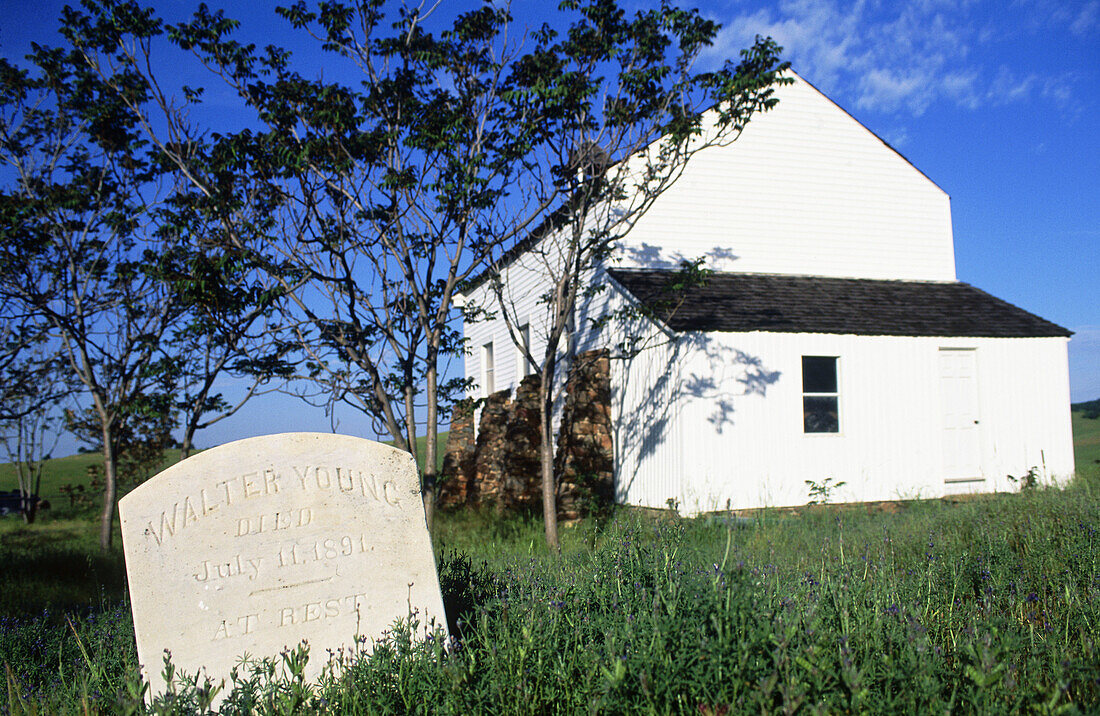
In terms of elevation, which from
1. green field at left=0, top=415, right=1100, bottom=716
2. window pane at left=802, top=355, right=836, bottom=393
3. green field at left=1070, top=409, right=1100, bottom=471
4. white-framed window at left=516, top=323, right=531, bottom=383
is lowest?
green field at left=1070, top=409, right=1100, bottom=471

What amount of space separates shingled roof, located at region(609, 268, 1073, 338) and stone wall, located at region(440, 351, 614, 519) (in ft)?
5.79

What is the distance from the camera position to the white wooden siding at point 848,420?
11867 millimetres

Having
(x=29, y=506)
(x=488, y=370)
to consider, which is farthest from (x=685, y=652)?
(x=29, y=506)

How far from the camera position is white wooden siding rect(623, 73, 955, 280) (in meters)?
14.5

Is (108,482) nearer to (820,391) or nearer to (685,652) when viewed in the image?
(685,652)

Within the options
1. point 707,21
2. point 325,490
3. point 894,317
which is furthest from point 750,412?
point 325,490

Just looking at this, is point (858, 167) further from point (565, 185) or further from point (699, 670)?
point (699, 670)

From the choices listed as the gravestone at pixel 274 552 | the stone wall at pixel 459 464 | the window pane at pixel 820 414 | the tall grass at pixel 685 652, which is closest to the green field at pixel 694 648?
the tall grass at pixel 685 652

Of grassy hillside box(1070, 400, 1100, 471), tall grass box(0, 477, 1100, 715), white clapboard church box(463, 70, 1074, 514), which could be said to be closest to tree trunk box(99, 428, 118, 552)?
tall grass box(0, 477, 1100, 715)

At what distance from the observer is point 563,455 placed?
1296 cm

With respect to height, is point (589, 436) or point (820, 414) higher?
point (820, 414)

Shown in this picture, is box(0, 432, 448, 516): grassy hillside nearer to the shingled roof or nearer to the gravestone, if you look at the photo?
the shingled roof

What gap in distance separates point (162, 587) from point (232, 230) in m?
5.79

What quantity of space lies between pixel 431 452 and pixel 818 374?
7.61 metres
